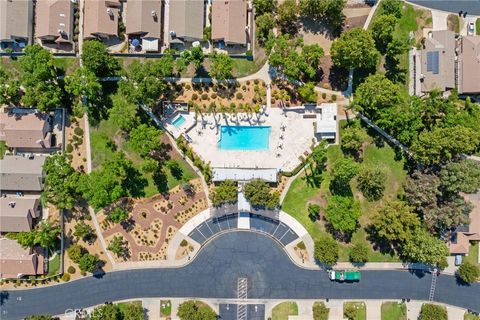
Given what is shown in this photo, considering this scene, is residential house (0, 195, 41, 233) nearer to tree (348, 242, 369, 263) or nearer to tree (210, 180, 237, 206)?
tree (210, 180, 237, 206)

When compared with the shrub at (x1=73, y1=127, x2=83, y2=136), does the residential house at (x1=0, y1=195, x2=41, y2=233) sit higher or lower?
lower

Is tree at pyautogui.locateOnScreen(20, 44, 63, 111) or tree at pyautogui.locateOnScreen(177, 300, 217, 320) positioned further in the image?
tree at pyautogui.locateOnScreen(177, 300, 217, 320)

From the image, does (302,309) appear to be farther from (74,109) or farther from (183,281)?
(74,109)

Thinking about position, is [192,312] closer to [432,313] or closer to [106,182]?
[106,182]

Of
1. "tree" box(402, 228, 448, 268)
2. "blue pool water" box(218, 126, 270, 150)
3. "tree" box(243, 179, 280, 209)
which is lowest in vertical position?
"tree" box(402, 228, 448, 268)

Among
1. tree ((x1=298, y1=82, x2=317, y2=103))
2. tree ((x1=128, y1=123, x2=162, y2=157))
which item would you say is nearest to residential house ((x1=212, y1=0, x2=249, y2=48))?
tree ((x1=298, y1=82, x2=317, y2=103))

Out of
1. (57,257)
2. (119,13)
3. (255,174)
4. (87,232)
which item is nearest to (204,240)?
(255,174)

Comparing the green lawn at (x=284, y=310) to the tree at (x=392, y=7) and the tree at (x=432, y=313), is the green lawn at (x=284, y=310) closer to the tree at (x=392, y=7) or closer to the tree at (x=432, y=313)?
the tree at (x=432, y=313)
